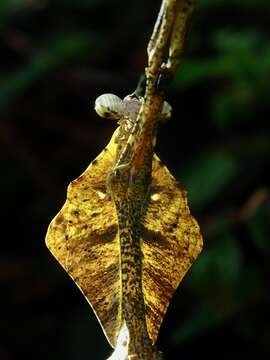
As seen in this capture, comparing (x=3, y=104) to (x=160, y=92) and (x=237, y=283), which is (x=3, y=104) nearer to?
(x=237, y=283)

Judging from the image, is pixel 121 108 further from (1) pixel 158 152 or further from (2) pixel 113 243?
(1) pixel 158 152

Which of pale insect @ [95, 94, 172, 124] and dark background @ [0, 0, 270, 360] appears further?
dark background @ [0, 0, 270, 360]

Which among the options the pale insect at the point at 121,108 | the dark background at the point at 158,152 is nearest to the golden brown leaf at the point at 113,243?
the pale insect at the point at 121,108

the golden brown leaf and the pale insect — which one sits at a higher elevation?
the pale insect

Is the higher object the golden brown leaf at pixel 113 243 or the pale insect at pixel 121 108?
the pale insect at pixel 121 108

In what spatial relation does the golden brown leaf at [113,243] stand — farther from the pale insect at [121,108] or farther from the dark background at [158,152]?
the dark background at [158,152]

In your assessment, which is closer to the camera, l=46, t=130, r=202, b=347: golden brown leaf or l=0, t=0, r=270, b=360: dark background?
l=46, t=130, r=202, b=347: golden brown leaf

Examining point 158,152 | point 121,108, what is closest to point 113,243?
point 121,108

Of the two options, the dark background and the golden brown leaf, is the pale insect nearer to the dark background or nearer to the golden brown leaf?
the golden brown leaf

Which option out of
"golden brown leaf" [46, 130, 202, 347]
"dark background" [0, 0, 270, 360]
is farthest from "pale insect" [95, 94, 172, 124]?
"dark background" [0, 0, 270, 360]
